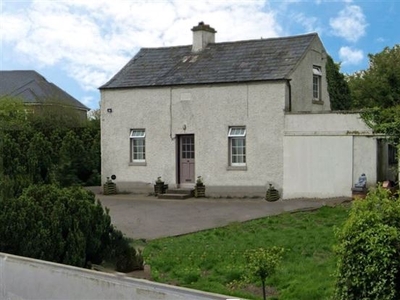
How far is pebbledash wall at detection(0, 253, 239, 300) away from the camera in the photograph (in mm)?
6656

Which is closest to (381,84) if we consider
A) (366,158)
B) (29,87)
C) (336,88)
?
(336,88)

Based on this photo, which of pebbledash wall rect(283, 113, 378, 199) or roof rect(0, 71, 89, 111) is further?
roof rect(0, 71, 89, 111)

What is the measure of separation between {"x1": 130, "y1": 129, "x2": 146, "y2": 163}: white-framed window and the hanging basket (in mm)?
6061

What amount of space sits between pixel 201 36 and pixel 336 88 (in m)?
6.62

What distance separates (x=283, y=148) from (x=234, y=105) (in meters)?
2.70

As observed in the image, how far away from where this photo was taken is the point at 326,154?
22.0 meters

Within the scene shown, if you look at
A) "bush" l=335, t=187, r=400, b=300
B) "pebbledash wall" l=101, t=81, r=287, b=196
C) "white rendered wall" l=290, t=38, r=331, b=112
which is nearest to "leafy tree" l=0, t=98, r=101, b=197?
"pebbledash wall" l=101, t=81, r=287, b=196

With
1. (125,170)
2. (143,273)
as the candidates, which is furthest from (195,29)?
(143,273)

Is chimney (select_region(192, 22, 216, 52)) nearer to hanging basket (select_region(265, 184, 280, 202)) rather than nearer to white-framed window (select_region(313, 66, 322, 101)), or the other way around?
white-framed window (select_region(313, 66, 322, 101))

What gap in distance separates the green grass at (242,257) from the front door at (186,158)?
337 inches

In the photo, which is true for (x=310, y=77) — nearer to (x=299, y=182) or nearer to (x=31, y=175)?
(x=299, y=182)

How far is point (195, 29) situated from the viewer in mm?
26750

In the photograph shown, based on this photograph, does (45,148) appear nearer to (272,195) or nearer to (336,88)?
(272,195)

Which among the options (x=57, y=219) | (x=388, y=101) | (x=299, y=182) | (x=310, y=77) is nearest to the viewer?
(x=57, y=219)
